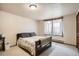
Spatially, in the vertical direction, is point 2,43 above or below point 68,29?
below

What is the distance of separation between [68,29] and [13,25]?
3.97 feet

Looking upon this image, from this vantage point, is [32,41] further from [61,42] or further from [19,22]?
[61,42]

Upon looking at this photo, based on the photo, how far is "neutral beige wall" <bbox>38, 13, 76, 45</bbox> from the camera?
154 centimetres

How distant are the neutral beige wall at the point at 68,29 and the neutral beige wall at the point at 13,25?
17 centimetres

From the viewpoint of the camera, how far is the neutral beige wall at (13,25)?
1.39 m

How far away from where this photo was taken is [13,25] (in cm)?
152

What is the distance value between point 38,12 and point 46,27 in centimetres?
40

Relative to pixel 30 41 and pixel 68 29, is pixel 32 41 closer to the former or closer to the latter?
pixel 30 41

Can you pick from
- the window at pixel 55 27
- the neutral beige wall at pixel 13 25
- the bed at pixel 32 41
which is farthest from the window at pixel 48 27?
the neutral beige wall at pixel 13 25

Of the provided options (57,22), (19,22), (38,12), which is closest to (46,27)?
(57,22)

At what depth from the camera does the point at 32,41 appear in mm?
1636

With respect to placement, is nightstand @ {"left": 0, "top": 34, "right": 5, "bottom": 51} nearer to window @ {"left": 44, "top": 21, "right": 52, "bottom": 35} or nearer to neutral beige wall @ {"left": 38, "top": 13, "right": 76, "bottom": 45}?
neutral beige wall @ {"left": 38, "top": 13, "right": 76, "bottom": 45}

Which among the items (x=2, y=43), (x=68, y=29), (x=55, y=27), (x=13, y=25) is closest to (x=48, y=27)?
(x=55, y=27)

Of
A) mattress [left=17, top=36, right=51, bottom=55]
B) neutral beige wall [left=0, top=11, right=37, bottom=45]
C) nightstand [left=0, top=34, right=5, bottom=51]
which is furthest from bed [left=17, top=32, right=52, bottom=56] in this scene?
nightstand [left=0, top=34, right=5, bottom=51]
